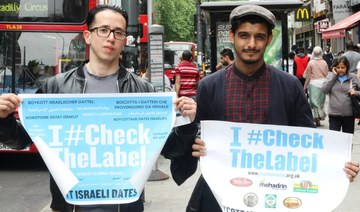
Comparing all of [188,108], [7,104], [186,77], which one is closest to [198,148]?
[188,108]

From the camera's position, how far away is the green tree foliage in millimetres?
49656

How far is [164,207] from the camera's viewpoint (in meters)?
6.75

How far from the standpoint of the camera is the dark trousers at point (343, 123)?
8.51 m

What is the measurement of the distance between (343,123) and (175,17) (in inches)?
1708

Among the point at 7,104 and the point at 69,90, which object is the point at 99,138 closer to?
the point at 69,90

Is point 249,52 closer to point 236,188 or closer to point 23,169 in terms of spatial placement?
point 236,188

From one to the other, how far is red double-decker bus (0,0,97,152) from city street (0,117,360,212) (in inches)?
28.9

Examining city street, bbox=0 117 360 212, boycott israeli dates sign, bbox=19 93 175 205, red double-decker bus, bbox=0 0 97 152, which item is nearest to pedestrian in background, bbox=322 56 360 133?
city street, bbox=0 117 360 212

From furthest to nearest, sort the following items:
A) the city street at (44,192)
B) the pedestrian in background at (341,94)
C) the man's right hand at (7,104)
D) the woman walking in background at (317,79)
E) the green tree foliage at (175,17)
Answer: the green tree foliage at (175,17)
the woman walking in background at (317,79)
the pedestrian in background at (341,94)
the city street at (44,192)
the man's right hand at (7,104)

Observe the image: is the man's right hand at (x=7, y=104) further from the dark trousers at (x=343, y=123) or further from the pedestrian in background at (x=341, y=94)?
the dark trousers at (x=343, y=123)

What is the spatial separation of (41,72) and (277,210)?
6.89 metres

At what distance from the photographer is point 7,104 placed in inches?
114

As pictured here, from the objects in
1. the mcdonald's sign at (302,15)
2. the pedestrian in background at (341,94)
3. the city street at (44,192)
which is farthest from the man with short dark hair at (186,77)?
the mcdonald's sign at (302,15)

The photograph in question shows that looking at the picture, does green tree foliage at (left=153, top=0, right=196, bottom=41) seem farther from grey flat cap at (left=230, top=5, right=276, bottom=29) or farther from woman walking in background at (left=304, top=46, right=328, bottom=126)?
grey flat cap at (left=230, top=5, right=276, bottom=29)
